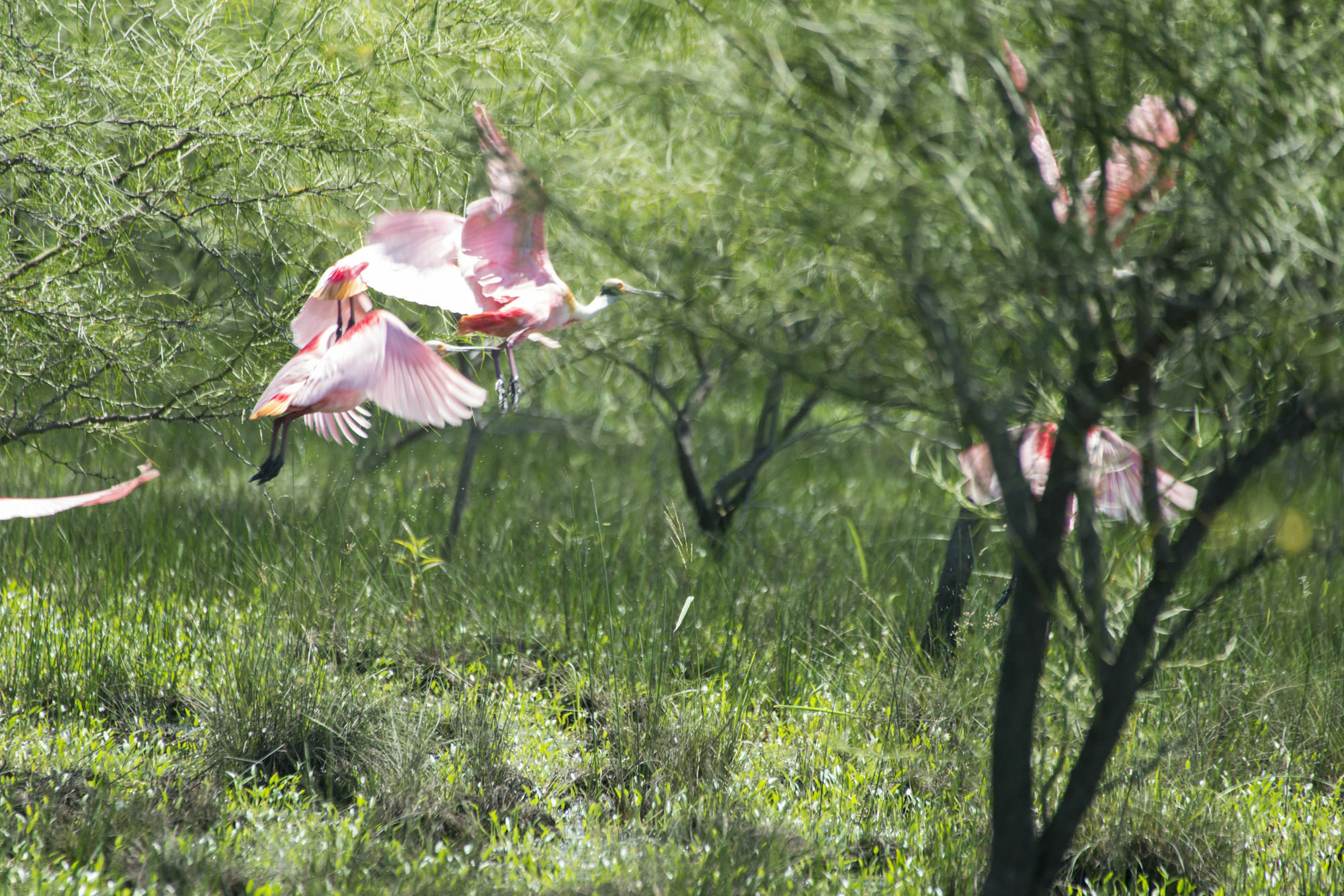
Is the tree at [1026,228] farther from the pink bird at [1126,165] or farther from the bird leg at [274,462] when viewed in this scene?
the bird leg at [274,462]

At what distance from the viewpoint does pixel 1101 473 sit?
176 cm

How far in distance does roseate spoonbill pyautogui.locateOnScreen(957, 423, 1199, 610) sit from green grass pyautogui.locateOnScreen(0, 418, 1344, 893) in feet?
0.40

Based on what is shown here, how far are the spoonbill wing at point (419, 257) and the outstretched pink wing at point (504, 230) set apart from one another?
41 mm

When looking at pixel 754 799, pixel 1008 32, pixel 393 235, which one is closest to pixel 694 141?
pixel 1008 32

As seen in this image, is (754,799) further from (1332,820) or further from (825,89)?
(825,89)

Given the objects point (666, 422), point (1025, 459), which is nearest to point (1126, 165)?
point (1025, 459)

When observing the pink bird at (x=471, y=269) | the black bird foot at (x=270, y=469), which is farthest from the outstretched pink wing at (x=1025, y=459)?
the black bird foot at (x=270, y=469)

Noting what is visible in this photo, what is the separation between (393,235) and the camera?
6.44 ft

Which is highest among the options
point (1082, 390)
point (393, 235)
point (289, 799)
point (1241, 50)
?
point (1241, 50)

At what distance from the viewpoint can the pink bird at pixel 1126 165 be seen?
1.35m

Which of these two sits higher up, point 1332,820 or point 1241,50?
point 1241,50

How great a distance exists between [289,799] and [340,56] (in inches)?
77.2

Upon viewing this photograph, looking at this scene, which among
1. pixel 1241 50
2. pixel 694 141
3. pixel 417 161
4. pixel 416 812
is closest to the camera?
pixel 1241 50

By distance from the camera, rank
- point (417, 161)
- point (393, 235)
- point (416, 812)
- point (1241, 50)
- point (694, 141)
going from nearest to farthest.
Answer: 1. point (1241, 50)
2. point (694, 141)
3. point (393, 235)
4. point (416, 812)
5. point (417, 161)
